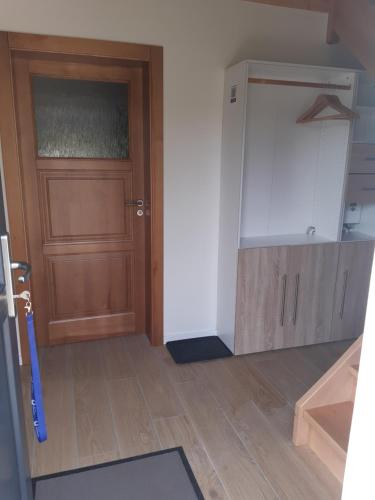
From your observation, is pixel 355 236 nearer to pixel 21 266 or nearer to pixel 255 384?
pixel 255 384

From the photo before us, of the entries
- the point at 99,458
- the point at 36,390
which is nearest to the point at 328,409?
the point at 99,458

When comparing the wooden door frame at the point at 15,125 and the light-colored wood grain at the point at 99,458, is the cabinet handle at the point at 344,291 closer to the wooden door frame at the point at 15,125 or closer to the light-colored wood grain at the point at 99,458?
the wooden door frame at the point at 15,125

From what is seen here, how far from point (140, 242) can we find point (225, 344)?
40.3 inches

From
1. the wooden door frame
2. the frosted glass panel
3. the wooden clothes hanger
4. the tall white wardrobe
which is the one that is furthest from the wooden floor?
the wooden clothes hanger

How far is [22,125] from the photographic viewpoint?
2584mm

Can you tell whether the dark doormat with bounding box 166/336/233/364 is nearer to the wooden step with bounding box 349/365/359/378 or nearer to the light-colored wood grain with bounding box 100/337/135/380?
the light-colored wood grain with bounding box 100/337/135/380

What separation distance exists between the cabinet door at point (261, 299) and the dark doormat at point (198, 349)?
14cm

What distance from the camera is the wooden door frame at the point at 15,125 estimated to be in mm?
2326

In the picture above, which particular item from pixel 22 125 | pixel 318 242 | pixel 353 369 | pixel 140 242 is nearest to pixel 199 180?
pixel 140 242

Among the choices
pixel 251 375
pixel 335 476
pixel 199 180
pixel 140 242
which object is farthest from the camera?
pixel 140 242

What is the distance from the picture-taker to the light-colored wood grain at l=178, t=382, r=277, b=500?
1.75 metres

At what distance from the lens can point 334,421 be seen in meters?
1.95

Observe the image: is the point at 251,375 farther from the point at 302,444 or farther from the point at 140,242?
the point at 140,242

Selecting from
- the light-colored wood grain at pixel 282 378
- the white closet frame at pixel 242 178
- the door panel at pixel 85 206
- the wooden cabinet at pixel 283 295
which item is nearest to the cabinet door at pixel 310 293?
the wooden cabinet at pixel 283 295
